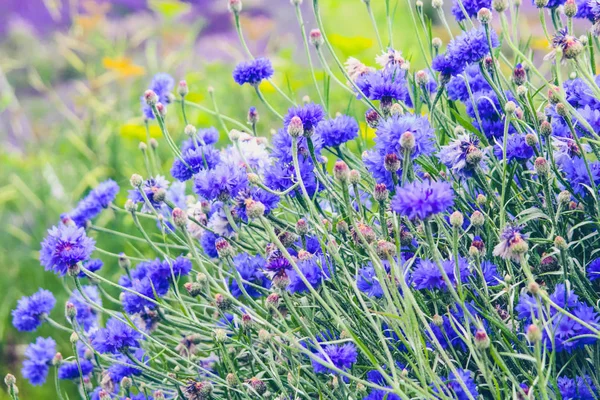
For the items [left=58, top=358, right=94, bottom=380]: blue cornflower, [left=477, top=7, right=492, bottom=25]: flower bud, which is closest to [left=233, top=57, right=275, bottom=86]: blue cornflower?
[left=477, top=7, right=492, bottom=25]: flower bud

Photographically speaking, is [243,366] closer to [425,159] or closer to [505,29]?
[425,159]

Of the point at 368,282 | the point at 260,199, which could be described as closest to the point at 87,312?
the point at 260,199

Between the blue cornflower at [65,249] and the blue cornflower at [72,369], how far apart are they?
0.29 m

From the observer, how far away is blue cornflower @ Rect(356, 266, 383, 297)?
3.13 feet

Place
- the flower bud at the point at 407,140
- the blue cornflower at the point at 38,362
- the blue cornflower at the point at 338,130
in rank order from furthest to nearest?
the blue cornflower at the point at 38,362 < the blue cornflower at the point at 338,130 < the flower bud at the point at 407,140

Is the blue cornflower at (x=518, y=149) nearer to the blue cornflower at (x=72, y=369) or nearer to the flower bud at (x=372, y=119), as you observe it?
the flower bud at (x=372, y=119)

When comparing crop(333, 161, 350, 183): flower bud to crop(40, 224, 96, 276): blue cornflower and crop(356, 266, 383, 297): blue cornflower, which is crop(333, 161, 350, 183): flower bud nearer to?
crop(356, 266, 383, 297): blue cornflower

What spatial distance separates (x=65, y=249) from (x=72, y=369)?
13.6 inches

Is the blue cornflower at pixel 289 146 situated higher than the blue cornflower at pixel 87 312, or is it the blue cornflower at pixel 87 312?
the blue cornflower at pixel 87 312

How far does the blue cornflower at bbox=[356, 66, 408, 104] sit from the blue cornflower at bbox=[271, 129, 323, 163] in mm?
106

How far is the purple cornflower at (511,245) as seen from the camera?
76 centimetres

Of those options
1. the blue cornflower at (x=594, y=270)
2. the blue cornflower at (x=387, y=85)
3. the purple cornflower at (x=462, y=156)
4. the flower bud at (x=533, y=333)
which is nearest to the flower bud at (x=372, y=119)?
the blue cornflower at (x=387, y=85)

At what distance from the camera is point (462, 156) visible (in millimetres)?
942

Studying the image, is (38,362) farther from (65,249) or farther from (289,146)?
(289,146)
